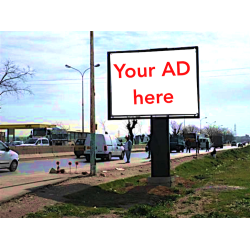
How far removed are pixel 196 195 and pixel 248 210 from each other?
306cm

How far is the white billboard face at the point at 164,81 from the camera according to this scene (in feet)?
46.4

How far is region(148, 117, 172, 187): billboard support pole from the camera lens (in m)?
14.6

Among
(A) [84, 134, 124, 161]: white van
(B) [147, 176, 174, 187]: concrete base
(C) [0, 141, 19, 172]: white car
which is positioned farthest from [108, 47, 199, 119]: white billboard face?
(A) [84, 134, 124, 161]: white van

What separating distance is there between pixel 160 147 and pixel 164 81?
2440 millimetres

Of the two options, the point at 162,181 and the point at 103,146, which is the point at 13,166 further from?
the point at 103,146

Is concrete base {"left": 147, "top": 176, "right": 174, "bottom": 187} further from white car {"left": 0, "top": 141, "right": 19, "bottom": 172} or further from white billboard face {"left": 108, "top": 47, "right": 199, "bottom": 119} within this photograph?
white car {"left": 0, "top": 141, "right": 19, "bottom": 172}

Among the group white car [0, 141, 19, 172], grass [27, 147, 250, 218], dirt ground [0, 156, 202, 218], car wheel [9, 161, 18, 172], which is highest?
white car [0, 141, 19, 172]

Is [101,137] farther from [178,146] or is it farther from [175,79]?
[178,146]

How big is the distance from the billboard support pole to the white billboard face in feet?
1.86

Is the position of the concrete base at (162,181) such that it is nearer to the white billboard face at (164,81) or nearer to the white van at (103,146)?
the white billboard face at (164,81)

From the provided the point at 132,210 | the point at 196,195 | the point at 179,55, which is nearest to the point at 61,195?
the point at 132,210

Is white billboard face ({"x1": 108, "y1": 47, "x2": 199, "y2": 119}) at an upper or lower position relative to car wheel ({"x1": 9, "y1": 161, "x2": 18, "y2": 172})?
upper

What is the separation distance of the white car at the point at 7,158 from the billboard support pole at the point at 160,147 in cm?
810

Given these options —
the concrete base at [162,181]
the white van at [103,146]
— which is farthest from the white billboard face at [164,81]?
the white van at [103,146]
